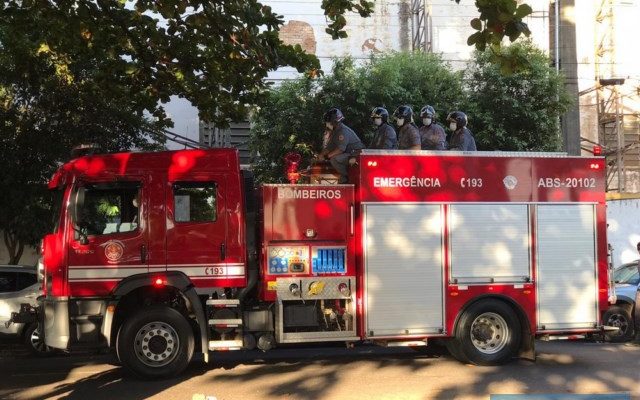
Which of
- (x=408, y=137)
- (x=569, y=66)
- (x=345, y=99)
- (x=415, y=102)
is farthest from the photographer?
(x=569, y=66)

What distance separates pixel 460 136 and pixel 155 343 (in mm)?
5109

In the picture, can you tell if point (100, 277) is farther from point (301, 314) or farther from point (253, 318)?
point (301, 314)

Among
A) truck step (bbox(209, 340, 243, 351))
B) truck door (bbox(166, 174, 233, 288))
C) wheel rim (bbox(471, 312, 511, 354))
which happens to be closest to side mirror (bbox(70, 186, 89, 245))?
truck door (bbox(166, 174, 233, 288))

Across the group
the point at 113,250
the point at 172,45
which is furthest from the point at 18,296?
the point at 172,45

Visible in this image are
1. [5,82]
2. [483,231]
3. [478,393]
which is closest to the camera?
[478,393]

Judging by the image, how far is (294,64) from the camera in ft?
25.6

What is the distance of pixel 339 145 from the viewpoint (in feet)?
28.7

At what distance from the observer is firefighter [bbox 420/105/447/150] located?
30.5 feet

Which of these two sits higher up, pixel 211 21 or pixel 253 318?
pixel 211 21

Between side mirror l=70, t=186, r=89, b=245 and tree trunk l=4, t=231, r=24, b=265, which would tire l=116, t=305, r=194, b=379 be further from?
tree trunk l=4, t=231, r=24, b=265

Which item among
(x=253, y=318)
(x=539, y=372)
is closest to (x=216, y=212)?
(x=253, y=318)

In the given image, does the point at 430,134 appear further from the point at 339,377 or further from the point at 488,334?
the point at 339,377

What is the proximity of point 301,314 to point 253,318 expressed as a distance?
0.59 metres

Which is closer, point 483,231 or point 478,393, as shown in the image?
point 478,393
